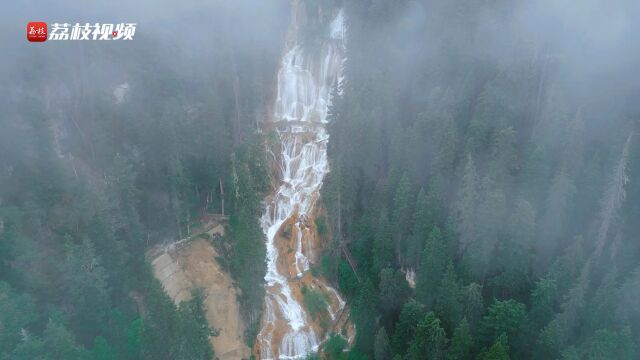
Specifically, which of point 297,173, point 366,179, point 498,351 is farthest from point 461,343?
point 297,173

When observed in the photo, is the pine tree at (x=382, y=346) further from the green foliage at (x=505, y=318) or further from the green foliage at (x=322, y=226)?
the green foliage at (x=322, y=226)

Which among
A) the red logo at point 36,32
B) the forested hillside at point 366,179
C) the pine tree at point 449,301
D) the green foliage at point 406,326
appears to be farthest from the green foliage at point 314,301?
the red logo at point 36,32

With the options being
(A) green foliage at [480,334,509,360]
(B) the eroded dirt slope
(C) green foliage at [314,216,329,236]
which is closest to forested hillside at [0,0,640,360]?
(A) green foliage at [480,334,509,360]

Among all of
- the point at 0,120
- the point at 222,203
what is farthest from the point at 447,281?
the point at 0,120

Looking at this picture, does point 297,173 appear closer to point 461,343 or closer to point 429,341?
point 429,341

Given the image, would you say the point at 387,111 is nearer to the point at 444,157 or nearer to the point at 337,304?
the point at 444,157
